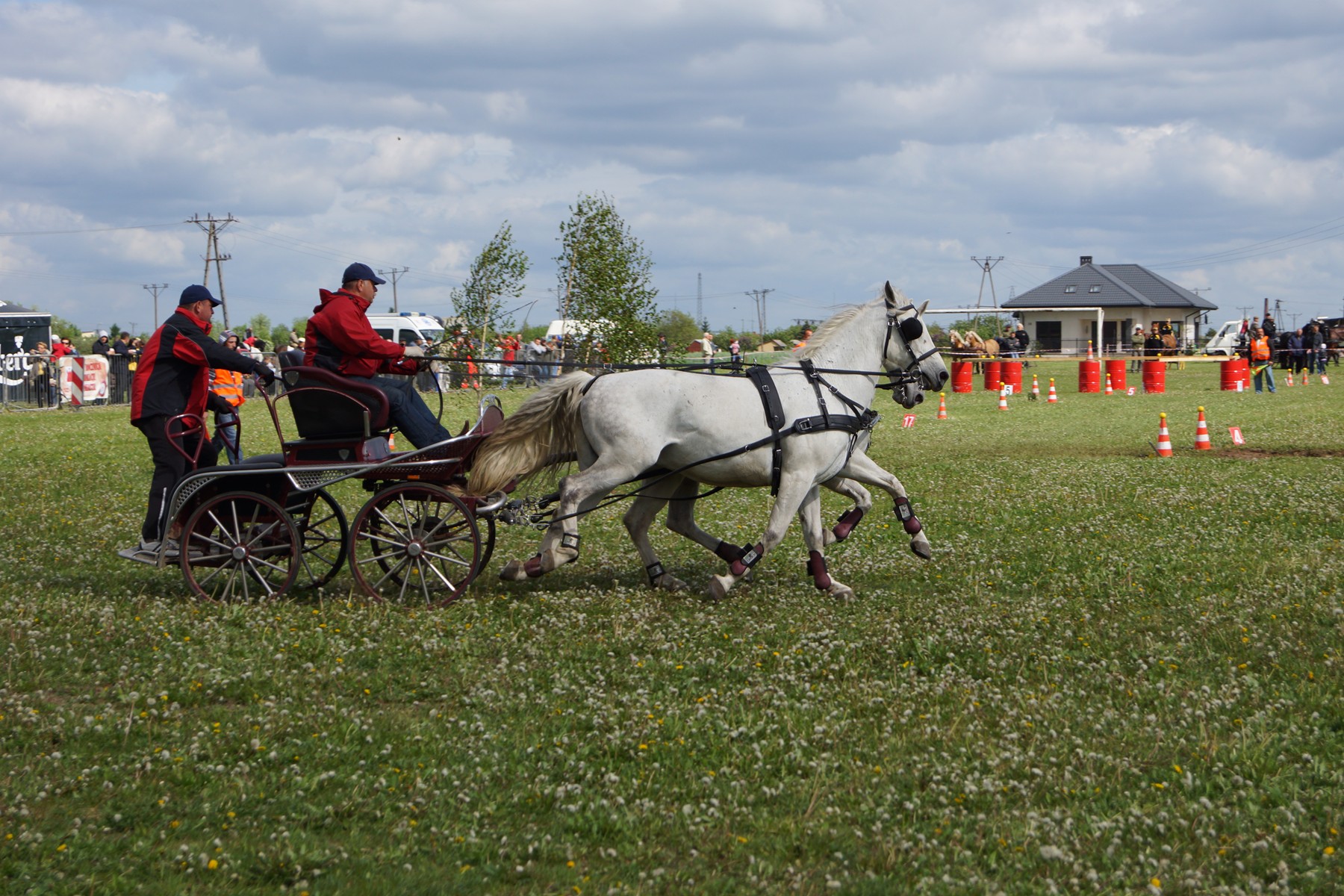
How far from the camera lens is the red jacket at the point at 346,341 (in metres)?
8.96

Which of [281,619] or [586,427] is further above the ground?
[586,427]

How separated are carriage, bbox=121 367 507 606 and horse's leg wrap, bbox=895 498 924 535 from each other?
326cm

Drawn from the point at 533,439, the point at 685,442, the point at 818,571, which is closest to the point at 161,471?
the point at 533,439

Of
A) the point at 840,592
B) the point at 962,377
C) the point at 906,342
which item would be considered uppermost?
the point at 906,342

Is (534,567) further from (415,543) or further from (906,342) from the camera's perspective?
(906,342)

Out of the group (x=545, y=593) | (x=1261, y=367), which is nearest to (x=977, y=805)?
(x=545, y=593)

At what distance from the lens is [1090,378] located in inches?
1570

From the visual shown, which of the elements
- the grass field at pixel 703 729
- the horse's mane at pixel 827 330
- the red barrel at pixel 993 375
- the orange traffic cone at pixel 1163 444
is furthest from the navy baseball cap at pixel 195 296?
the red barrel at pixel 993 375

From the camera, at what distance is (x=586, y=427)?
9.49 m

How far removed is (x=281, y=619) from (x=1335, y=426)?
21975 mm

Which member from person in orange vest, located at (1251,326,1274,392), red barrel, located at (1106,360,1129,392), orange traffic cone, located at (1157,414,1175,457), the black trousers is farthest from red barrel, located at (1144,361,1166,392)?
the black trousers

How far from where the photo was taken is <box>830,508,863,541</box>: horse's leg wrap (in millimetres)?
10266

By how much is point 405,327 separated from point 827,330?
43439 millimetres

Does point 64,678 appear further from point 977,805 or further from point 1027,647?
point 1027,647
